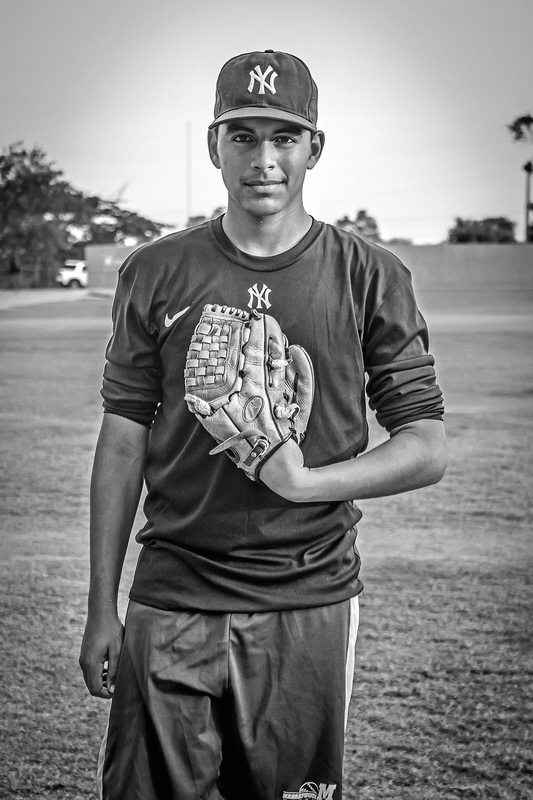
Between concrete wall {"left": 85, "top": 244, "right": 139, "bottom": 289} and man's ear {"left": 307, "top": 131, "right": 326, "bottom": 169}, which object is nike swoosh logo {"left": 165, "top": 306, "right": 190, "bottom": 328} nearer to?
man's ear {"left": 307, "top": 131, "right": 326, "bottom": 169}

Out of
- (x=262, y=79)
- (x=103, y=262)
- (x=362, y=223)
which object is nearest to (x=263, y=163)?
(x=262, y=79)

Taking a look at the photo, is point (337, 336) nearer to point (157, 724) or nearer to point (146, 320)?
point (146, 320)

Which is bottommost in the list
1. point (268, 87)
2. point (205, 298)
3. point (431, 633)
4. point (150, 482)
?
point (431, 633)

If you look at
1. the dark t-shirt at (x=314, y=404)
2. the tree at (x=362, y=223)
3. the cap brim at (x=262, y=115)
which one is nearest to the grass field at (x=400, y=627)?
the dark t-shirt at (x=314, y=404)

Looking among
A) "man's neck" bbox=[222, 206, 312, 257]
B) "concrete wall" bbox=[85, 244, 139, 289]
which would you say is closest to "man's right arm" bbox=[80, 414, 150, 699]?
"man's neck" bbox=[222, 206, 312, 257]

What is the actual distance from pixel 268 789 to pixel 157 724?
0.18 meters

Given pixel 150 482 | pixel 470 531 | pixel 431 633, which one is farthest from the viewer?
pixel 470 531

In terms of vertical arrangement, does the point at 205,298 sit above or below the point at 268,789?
above

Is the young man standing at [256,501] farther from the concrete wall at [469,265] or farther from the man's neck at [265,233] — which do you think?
the concrete wall at [469,265]

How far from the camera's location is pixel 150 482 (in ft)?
4.78

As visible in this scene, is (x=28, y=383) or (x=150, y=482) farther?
(x=28, y=383)

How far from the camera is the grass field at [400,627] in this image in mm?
2512

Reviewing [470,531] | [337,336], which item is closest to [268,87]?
[337,336]

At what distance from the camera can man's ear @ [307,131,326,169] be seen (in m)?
1.48
